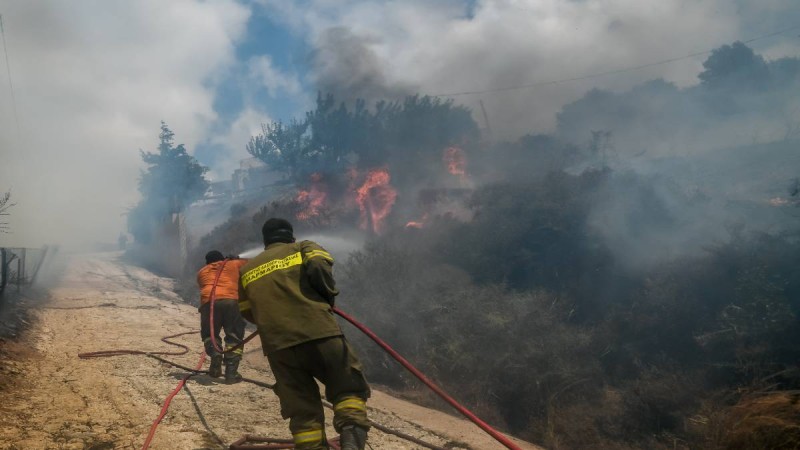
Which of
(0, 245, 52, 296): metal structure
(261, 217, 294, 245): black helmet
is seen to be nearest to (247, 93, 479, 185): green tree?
(0, 245, 52, 296): metal structure

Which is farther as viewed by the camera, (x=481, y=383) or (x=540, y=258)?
(x=540, y=258)

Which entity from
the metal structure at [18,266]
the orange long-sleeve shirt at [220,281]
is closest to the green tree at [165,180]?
the metal structure at [18,266]

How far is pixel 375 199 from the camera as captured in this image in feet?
77.1

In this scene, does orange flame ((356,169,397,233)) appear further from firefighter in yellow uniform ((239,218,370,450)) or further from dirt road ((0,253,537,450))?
firefighter in yellow uniform ((239,218,370,450))

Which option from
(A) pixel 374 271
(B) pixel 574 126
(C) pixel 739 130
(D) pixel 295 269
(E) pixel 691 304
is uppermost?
(B) pixel 574 126

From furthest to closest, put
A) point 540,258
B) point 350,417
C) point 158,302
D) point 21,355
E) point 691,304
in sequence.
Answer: point 540,258 < point 158,302 < point 691,304 < point 21,355 < point 350,417

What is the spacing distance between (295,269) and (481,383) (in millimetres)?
6160

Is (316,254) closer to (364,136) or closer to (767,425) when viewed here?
(767,425)

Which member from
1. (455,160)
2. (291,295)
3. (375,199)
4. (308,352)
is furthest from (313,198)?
(308,352)

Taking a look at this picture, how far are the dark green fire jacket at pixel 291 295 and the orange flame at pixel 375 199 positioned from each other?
1719cm

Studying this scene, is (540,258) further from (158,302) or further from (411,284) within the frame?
(158,302)

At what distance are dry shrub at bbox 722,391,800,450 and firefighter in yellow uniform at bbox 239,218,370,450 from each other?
232 centimetres

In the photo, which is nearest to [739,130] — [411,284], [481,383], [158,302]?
[411,284]

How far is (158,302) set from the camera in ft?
40.2
